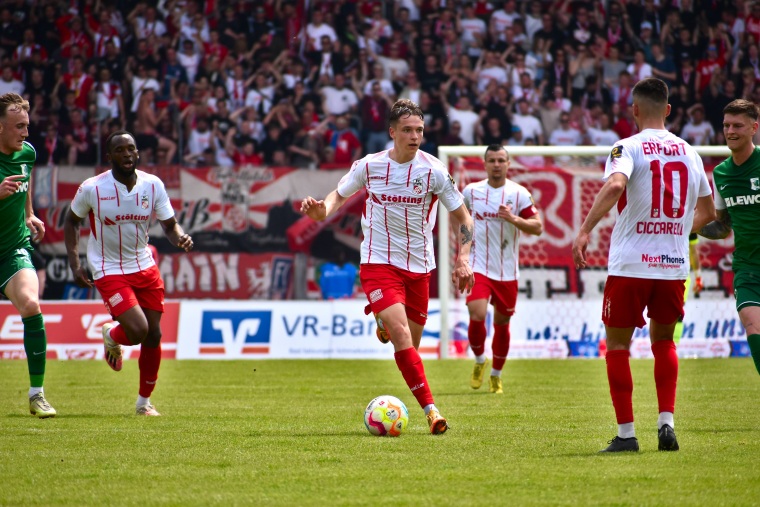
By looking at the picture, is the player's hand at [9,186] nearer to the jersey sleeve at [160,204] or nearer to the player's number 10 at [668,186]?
the jersey sleeve at [160,204]

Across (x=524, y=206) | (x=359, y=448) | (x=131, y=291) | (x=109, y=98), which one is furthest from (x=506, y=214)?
(x=109, y=98)

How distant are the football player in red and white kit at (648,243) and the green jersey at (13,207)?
547cm

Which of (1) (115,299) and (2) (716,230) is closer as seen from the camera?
(2) (716,230)

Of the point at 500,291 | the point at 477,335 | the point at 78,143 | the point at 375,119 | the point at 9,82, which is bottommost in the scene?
the point at 477,335

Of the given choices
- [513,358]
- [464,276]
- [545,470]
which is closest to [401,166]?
[464,276]

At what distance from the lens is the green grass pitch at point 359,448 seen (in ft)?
18.7

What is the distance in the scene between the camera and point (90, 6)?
24047 mm

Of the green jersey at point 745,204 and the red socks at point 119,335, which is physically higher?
the green jersey at point 745,204

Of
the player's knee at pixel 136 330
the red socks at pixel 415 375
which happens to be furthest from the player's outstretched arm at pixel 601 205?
the player's knee at pixel 136 330

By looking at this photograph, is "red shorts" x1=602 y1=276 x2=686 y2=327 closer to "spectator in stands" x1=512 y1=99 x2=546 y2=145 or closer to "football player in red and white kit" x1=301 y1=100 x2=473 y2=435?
"football player in red and white kit" x1=301 y1=100 x2=473 y2=435

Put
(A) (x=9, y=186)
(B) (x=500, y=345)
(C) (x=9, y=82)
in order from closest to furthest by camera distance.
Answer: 1. (A) (x=9, y=186)
2. (B) (x=500, y=345)
3. (C) (x=9, y=82)

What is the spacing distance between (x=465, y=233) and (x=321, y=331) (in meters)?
9.76

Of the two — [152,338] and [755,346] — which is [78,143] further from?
[755,346]

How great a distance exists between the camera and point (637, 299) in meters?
7.08
